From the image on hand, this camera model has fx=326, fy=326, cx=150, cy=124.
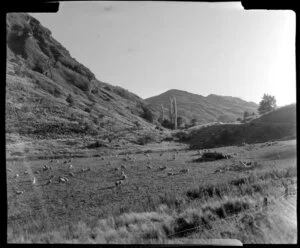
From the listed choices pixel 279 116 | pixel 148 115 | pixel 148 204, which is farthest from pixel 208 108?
pixel 148 204

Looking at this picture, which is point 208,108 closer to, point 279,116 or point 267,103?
point 267,103

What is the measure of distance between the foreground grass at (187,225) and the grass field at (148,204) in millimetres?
12

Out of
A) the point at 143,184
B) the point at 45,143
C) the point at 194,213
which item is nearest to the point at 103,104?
the point at 45,143

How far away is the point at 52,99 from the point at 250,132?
79.0 ft

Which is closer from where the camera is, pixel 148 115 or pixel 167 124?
pixel 167 124

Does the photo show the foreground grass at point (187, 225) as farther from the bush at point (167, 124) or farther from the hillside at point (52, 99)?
the bush at point (167, 124)

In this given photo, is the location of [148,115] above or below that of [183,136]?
above

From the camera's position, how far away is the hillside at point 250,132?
898 inches

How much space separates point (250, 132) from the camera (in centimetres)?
2438

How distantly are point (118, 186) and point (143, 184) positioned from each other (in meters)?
0.73

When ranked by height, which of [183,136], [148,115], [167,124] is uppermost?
[148,115]
